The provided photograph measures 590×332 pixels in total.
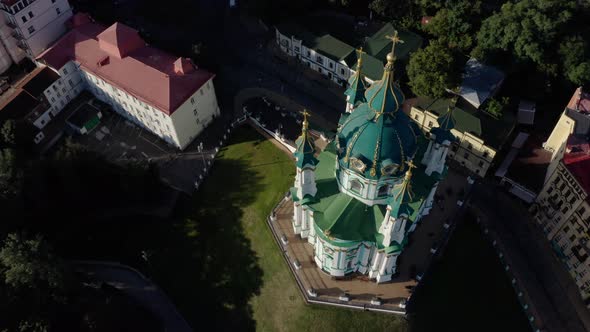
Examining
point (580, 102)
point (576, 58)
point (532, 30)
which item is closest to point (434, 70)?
point (532, 30)

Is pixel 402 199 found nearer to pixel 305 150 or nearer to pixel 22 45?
pixel 305 150

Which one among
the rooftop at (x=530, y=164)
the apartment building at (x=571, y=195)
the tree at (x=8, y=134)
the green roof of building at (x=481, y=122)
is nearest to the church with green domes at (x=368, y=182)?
the green roof of building at (x=481, y=122)

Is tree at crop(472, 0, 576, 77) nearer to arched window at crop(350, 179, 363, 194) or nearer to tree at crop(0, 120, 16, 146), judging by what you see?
arched window at crop(350, 179, 363, 194)

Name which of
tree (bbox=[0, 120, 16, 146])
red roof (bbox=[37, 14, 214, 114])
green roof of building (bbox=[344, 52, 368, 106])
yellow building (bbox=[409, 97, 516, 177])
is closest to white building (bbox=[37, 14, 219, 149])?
red roof (bbox=[37, 14, 214, 114])

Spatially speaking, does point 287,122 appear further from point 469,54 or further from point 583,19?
point 583,19

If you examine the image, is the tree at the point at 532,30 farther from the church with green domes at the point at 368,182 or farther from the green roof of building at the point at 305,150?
the green roof of building at the point at 305,150

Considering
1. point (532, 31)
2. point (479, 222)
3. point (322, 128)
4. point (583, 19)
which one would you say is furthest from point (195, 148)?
point (583, 19)
